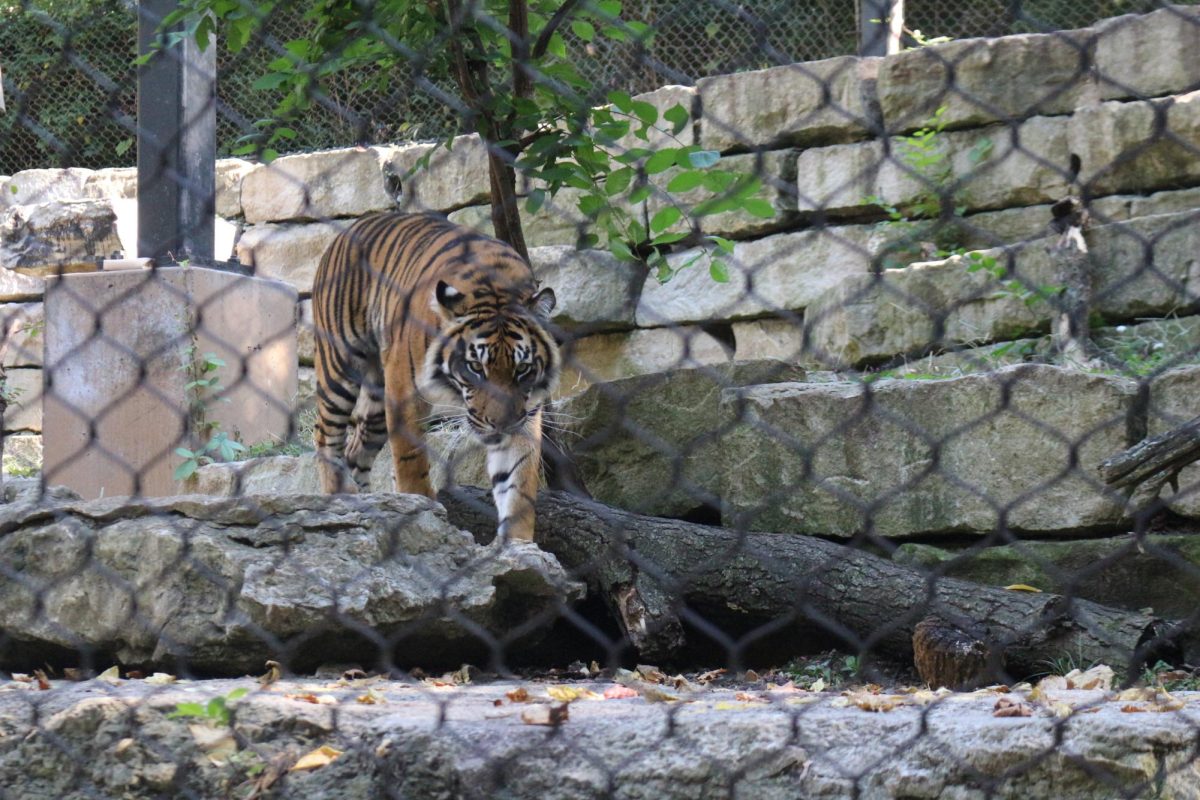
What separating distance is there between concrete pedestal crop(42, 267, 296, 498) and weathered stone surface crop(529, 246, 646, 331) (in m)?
1.19

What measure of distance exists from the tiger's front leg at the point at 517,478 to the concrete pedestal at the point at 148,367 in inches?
43.5

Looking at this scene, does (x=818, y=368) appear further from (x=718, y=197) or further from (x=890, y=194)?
(x=718, y=197)

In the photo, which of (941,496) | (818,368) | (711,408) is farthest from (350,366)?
(941,496)

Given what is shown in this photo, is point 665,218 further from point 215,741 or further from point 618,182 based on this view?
point 215,741

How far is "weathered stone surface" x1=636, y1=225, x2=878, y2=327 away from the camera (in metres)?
4.66

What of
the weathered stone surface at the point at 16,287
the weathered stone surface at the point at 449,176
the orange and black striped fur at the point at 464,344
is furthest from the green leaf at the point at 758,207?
the weathered stone surface at the point at 16,287

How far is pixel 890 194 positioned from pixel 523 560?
9.13 ft

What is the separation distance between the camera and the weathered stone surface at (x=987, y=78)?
4.52m

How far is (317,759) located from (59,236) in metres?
3.96

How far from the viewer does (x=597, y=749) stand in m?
1.69

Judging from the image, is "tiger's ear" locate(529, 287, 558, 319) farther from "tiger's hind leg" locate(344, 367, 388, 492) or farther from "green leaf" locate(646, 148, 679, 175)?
"green leaf" locate(646, 148, 679, 175)

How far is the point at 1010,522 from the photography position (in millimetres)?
2932

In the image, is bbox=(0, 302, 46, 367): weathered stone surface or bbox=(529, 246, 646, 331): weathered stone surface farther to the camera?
bbox=(0, 302, 46, 367): weathered stone surface

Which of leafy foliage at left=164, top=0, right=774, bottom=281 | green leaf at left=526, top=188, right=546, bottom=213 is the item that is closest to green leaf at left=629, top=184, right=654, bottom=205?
leafy foliage at left=164, top=0, right=774, bottom=281
